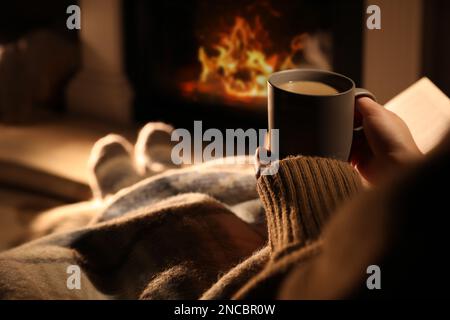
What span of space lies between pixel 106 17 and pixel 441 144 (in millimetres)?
2671

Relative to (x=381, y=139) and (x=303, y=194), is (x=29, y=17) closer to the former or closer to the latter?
(x=381, y=139)

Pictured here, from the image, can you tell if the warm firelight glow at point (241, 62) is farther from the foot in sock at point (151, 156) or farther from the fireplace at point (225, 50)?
the foot in sock at point (151, 156)

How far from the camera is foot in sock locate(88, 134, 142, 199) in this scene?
4.84 ft

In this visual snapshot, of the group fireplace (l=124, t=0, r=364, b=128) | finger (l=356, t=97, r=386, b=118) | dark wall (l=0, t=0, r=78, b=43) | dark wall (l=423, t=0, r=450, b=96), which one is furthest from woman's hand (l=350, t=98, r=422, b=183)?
dark wall (l=0, t=0, r=78, b=43)

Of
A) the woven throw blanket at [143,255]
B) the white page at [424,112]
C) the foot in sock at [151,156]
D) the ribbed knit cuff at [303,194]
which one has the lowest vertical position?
the foot in sock at [151,156]

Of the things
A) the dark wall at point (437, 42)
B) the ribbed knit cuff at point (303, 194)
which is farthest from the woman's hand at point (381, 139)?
the dark wall at point (437, 42)

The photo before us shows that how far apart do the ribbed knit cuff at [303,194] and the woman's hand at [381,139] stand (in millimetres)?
151

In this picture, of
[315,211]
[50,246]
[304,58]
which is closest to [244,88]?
[304,58]

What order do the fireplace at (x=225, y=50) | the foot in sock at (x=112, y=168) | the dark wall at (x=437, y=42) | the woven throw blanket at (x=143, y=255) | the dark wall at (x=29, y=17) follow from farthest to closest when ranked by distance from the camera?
the dark wall at (x=29, y=17)
the fireplace at (x=225, y=50)
the dark wall at (x=437, y=42)
the foot in sock at (x=112, y=168)
the woven throw blanket at (x=143, y=255)

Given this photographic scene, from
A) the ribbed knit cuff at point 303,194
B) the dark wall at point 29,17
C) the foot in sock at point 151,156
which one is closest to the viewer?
the ribbed knit cuff at point 303,194

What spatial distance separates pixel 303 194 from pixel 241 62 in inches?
79.5

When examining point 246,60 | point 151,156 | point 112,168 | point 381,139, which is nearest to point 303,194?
point 381,139

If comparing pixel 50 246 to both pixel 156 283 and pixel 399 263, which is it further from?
pixel 399 263

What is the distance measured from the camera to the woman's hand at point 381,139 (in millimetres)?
711
